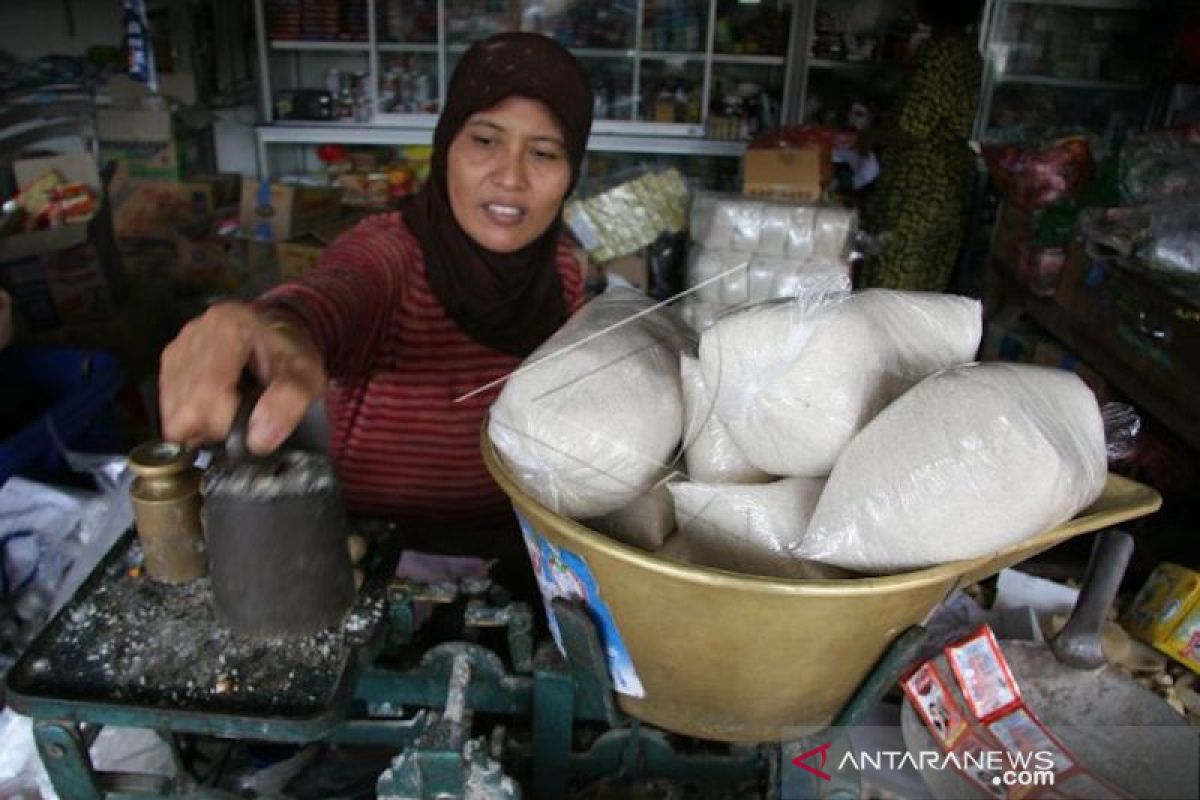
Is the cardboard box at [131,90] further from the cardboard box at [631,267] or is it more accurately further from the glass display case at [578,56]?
the cardboard box at [631,267]

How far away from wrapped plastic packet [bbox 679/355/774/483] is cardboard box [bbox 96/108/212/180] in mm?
3707

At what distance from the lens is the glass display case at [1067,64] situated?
4262 millimetres

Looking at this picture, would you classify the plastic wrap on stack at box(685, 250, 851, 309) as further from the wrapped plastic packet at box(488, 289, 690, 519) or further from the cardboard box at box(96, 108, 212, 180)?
the cardboard box at box(96, 108, 212, 180)

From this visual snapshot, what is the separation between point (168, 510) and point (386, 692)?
0.98 feet

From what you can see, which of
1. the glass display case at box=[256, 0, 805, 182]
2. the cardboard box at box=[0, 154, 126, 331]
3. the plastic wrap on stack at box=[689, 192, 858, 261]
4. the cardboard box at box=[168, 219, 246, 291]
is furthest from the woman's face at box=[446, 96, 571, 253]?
the glass display case at box=[256, 0, 805, 182]

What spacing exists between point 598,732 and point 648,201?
292cm

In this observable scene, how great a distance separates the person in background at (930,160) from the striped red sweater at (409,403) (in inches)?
98.6

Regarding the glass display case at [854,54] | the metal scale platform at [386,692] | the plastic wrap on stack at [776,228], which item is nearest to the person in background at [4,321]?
the metal scale platform at [386,692]

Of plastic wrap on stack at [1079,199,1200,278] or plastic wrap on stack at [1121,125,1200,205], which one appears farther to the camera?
plastic wrap on stack at [1121,125,1200,205]

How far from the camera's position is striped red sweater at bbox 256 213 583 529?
1317 millimetres

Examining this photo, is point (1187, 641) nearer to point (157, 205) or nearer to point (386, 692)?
point (386, 692)

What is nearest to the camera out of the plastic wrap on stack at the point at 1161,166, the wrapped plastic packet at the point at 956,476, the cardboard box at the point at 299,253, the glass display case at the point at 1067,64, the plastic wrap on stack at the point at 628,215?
the wrapped plastic packet at the point at 956,476

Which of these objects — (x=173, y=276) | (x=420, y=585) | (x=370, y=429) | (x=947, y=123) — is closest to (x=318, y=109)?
(x=173, y=276)

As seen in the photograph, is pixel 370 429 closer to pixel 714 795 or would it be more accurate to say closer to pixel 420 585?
pixel 420 585
